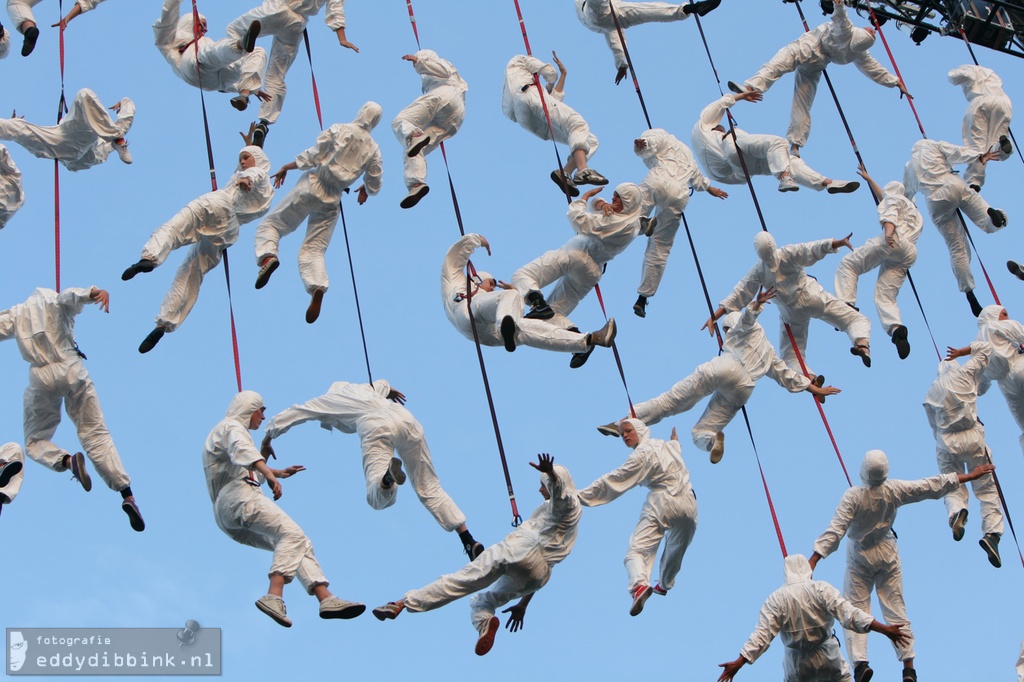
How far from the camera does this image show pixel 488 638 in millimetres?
12570

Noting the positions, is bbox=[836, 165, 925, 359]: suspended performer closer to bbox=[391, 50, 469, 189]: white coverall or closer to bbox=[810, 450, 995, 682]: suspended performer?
bbox=[810, 450, 995, 682]: suspended performer

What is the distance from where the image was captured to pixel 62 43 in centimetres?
Answer: 1553

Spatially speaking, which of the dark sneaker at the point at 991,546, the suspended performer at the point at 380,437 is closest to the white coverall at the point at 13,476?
the suspended performer at the point at 380,437

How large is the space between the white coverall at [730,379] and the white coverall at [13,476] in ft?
16.9

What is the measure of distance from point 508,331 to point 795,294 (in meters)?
3.57

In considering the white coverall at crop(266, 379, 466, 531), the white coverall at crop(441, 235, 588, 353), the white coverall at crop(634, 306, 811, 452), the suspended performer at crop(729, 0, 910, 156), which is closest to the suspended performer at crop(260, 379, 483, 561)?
the white coverall at crop(266, 379, 466, 531)

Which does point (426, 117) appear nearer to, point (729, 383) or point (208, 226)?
point (208, 226)

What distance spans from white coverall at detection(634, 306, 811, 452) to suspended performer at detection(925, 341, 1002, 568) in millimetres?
1551

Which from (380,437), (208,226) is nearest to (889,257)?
(380,437)

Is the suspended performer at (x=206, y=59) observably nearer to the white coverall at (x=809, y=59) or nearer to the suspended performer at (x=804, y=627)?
the white coverall at (x=809, y=59)

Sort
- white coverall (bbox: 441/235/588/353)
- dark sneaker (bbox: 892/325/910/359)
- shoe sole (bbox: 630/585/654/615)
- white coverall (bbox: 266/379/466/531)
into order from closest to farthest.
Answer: shoe sole (bbox: 630/585/654/615) < white coverall (bbox: 266/379/466/531) < white coverall (bbox: 441/235/588/353) < dark sneaker (bbox: 892/325/910/359)

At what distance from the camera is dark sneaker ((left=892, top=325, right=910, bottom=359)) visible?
1669 centimetres

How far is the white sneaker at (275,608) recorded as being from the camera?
11.9 m

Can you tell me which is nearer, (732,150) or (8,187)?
(8,187)
